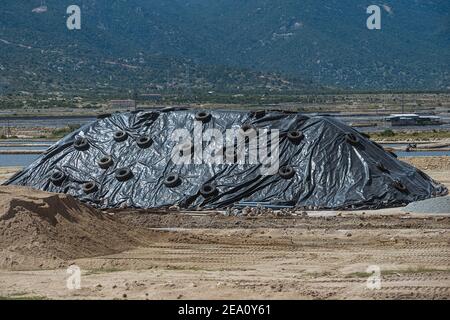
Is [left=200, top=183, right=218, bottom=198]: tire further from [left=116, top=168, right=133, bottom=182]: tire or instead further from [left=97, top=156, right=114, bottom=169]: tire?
[left=97, top=156, right=114, bottom=169]: tire

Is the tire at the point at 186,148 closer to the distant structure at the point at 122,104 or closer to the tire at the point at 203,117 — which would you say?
the tire at the point at 203,117

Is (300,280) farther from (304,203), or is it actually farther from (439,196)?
(439,196)

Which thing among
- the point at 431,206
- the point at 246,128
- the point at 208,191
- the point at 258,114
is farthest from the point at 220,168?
the point at 431,206

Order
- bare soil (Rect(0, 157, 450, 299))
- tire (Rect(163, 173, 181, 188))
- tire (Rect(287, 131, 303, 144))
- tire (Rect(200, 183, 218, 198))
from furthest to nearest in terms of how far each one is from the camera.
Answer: tire (Rect(287, 131, 303, 144)) → tire (Rect(163, 173, 181, 188)) → tire (Rect(200, 183, 218, 198)) → bare soil (Rect(0, 157, 450, 299))

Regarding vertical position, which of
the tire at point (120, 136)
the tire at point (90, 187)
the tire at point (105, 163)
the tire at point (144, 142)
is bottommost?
the tire at point (90, 187)

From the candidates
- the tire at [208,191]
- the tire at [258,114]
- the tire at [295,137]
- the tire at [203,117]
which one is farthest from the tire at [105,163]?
the tire at [295,137]

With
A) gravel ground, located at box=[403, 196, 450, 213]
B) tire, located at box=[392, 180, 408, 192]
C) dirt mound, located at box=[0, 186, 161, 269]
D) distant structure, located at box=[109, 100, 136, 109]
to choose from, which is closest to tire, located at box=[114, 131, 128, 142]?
tire, located at box=[392, 180, 408, 192]
